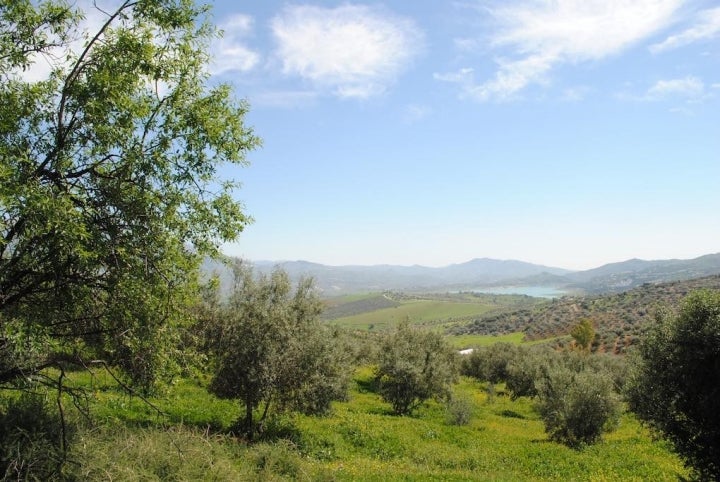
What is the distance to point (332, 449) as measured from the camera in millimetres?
20891

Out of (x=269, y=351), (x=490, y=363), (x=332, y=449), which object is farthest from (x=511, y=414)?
(x=269, y=351)

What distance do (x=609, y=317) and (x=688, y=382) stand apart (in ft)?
344

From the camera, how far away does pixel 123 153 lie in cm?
1041

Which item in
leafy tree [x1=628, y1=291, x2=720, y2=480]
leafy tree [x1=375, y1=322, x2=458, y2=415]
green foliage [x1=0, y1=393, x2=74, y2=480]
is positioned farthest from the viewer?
leafy tree [x1=375, y1=322, x2=458, y2=415]

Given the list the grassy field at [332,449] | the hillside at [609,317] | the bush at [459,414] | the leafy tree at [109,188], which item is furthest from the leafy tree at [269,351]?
the hillside at [609,317]

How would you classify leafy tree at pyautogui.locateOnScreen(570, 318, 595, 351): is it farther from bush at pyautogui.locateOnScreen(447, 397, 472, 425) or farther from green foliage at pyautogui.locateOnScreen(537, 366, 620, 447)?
bush at pyautogui.locateOnScreen(447, 397, 472, 425)

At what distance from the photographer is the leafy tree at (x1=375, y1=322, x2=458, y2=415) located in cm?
3350

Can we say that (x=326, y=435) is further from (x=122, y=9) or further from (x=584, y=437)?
(x=122, y=9)

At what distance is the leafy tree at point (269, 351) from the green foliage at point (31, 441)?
8.64 meters

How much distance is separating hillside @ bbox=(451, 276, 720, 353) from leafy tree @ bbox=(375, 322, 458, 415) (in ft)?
156

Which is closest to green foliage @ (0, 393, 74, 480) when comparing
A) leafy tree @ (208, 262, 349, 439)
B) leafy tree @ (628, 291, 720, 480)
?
leafy tree @ (208, 262, 349, 439)

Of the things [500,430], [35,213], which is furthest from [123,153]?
[500,430]

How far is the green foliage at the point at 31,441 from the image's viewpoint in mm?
9492

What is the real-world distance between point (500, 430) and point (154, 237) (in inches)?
1109
